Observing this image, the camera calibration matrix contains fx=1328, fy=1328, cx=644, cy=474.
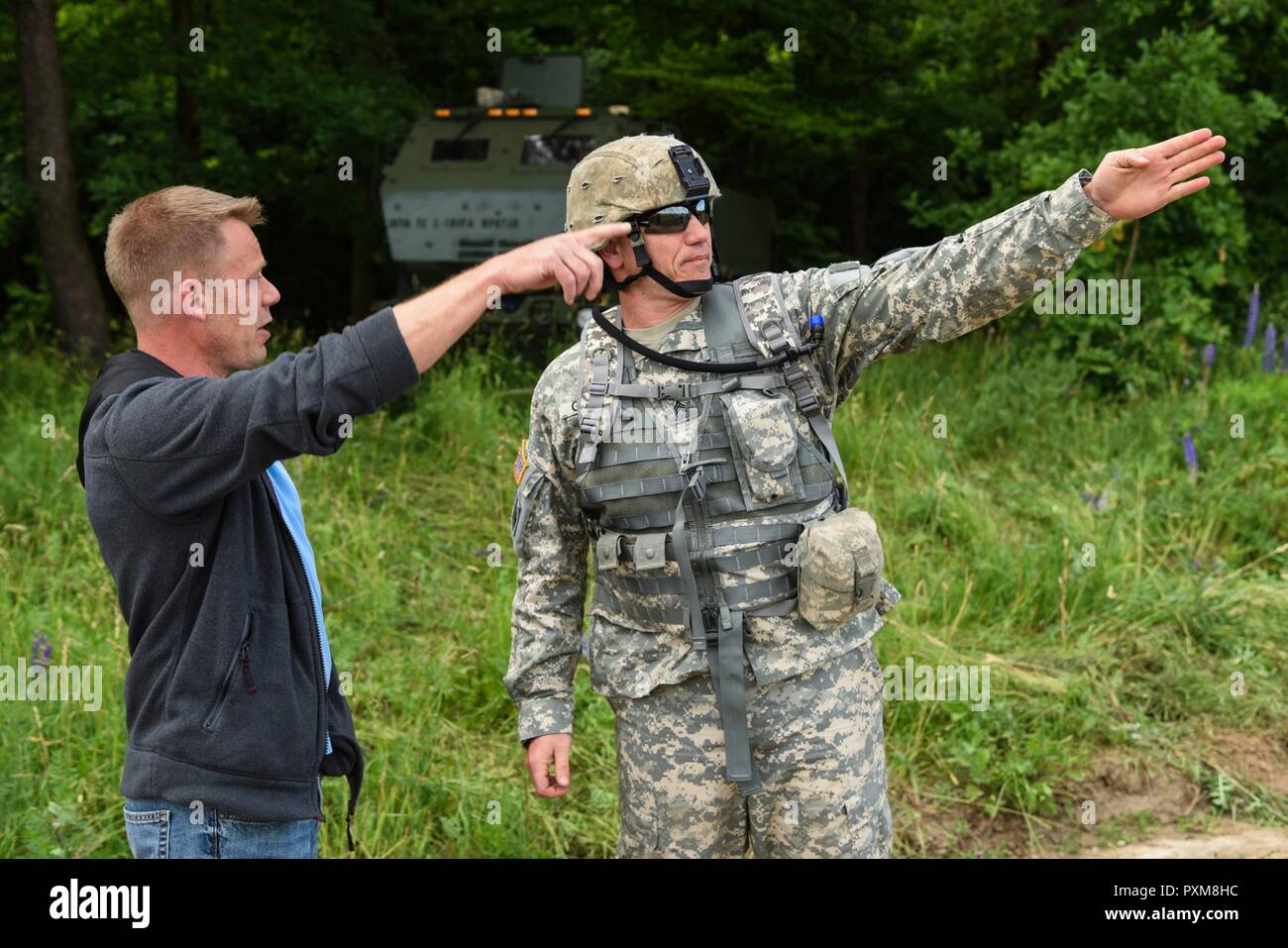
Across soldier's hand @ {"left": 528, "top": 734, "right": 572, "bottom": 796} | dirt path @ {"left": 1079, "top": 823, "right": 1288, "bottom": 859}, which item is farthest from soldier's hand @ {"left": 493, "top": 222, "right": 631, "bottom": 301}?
A: dirt path @ {"left": 1079, "top": 823, "right": 1288, "bottom": 859}

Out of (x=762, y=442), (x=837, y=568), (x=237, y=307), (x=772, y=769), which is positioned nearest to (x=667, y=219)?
(x=762, y=442)

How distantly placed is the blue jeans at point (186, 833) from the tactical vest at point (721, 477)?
91 centimetres

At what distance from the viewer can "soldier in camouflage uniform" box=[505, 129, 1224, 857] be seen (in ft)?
8.98

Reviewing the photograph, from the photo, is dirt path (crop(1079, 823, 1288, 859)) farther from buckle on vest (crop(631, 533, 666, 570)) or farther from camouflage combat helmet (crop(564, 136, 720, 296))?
camouflage combat helmet (crop(564, 136, 720, 296))

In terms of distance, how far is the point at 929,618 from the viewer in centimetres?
506

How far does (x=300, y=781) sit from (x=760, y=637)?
0.98 metres

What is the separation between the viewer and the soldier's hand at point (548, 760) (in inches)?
115

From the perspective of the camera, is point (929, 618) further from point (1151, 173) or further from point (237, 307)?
point (237, 307)

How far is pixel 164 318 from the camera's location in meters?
2.27

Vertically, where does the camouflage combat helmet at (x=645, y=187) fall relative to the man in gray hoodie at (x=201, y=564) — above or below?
above

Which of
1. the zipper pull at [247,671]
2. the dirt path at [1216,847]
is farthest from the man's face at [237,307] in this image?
the dirt path at [1216,847]

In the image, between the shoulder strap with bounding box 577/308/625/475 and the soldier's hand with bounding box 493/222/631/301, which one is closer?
the soldier's hand with bounding box 493/222/631/301

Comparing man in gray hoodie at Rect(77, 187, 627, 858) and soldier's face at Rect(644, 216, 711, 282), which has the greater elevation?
soldier's face at Rect(644, 216, 711, 282)

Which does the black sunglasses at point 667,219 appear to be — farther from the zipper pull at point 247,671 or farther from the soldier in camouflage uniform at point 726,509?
the zipper pull at point 247,671
